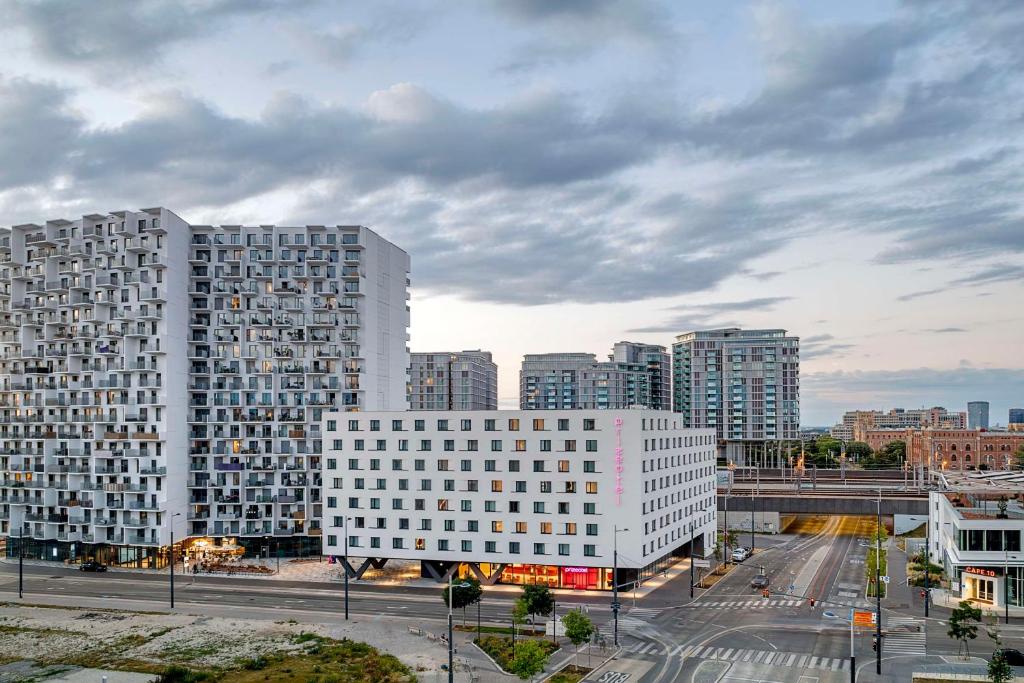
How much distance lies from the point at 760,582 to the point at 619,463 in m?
24.9

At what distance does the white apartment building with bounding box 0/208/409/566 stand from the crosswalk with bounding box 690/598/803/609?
207 ft

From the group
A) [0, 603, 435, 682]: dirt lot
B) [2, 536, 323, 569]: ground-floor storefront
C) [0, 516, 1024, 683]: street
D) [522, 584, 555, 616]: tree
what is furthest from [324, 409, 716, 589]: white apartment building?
[2, 536, 323, 569]: ground-floor storefront

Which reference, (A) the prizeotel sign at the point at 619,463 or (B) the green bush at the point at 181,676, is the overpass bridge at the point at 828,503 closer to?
(A) the prizeotel sign at the point at 619,463

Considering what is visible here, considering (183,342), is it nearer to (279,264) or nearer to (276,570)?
(279,264)

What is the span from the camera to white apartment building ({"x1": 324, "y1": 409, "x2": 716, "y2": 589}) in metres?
98.9

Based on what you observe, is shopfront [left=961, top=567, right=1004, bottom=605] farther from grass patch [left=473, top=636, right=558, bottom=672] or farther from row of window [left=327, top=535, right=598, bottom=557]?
grass patch [left=473, top=636, right=558, bottom=672]

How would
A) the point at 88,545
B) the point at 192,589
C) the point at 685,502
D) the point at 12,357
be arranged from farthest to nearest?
the point at 12,357
the point at 88,545
the point at 685,502
the point at 192,589

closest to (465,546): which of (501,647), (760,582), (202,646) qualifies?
(501,647)

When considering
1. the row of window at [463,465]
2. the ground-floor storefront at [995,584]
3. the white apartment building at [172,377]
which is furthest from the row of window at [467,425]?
the ground-floor storefront at [995,584]

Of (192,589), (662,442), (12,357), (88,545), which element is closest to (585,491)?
(662,442)

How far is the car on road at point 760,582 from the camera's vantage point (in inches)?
4013

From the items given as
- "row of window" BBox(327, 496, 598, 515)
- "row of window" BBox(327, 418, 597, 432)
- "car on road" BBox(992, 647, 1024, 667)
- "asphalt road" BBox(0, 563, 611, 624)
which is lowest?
"asphalt road" BBox(0, 563, 611, 624)

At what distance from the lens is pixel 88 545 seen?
12606 cm

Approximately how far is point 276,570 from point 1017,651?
91990 mm
